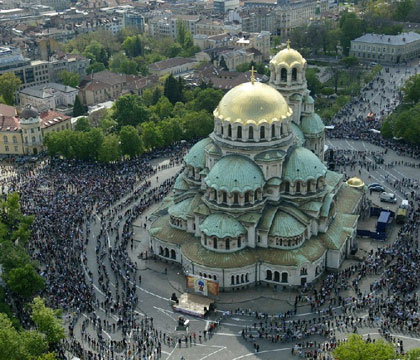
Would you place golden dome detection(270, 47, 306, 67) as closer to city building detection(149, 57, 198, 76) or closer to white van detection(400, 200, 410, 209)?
white van detection(400, 200, 410, 209)

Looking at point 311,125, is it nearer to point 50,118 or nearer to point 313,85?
point 50,118

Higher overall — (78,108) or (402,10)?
(402,10)

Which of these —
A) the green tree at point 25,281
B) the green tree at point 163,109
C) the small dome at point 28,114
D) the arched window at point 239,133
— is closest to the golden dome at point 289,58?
the arched window at point 239,133

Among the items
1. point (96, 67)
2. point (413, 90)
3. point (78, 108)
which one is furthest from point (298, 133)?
point (96, 67)

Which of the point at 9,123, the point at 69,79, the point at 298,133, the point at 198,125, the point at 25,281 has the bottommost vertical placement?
the point at 25,281

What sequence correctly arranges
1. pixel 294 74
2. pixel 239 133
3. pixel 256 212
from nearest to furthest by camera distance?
pixel 256 212
pixel 239 133
pixel 294 74

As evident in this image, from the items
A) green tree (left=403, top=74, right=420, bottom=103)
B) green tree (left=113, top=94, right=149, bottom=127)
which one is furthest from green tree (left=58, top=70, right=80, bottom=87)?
green tree (left=403, top=74, right=420, bottom=103)

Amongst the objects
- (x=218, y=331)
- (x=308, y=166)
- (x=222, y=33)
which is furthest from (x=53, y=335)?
(x=222, y=33)
